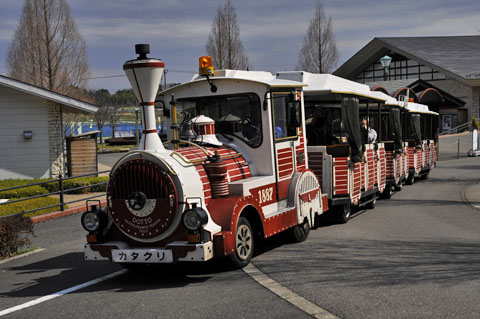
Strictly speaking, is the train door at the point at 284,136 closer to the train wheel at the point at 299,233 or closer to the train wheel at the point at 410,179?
the train wheel at the point at 299,233

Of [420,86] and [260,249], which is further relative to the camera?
[420,86]

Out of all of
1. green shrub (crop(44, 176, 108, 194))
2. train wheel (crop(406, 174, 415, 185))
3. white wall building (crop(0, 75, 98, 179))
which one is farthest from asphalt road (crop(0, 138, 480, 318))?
white wall building (crop(0, 75, 98, 179))

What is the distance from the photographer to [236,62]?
42.6m

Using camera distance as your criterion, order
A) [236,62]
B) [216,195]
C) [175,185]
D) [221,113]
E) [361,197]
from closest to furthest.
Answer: [175,185], [216,195], [221,113], [361,197], [236,62]

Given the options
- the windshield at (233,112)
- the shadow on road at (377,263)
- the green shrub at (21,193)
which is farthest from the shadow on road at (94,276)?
the green shrub at (21,193)

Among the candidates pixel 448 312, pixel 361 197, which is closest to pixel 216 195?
pixel 448 312

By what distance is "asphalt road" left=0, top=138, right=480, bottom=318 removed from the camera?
643 centimetres

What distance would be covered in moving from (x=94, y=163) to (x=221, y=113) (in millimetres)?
14130

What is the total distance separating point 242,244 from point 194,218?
117 cm

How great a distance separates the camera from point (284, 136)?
9.74m

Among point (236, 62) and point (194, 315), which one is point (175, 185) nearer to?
point (194, 315)

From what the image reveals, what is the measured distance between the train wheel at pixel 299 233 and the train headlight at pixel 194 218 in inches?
123

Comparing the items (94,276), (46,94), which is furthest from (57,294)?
(46,94)

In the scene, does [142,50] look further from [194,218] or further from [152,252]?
[152,252]
